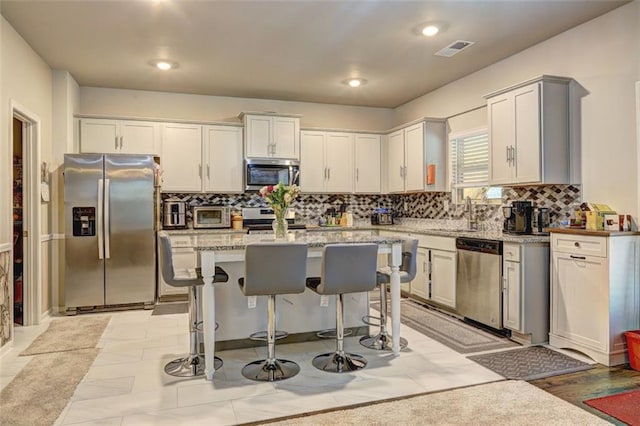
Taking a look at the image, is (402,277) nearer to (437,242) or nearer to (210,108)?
(437,242)

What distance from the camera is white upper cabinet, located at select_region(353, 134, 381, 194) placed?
21.6 ft

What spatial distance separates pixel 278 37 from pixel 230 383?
10.0ft

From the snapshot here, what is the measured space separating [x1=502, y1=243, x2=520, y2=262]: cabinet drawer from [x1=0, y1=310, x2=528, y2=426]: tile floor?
978 millimetres

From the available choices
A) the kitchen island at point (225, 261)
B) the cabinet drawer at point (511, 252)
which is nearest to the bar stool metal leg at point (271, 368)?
the kitchen island at point (225, 261)

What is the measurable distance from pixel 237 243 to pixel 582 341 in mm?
2797

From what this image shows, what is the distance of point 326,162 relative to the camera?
21.1 feet

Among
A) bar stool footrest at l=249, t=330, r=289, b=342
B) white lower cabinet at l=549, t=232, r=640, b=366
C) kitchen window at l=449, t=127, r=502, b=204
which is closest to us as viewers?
white lower cabinet at l=549, t=232, r=640, b=366

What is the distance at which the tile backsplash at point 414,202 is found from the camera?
13.5 feet

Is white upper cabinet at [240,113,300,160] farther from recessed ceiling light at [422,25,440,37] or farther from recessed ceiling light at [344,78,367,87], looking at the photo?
recessed ceiling light at [422,25,440,37]

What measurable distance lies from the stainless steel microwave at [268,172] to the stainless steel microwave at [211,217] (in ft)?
1.55

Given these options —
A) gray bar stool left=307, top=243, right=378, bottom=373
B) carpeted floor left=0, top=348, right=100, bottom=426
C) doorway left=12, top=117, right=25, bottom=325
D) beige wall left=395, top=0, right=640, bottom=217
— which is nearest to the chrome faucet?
beige wall left=395, top=0, right=640, bottom=217

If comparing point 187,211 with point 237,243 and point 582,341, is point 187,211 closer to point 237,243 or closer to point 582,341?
point 237,243

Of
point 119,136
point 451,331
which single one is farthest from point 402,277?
point 119,136

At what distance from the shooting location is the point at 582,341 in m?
3.41
